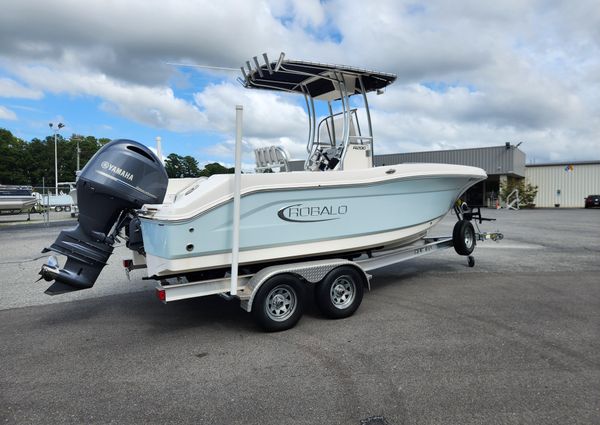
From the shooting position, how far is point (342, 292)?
4824mm

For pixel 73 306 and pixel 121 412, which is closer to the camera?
pixel 121 412

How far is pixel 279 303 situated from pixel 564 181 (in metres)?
43.2

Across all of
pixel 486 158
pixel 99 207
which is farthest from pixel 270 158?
pixel 486 158

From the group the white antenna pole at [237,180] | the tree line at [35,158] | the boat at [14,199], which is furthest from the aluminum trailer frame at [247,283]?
the tree line at [35,158]

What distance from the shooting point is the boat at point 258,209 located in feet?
13.2

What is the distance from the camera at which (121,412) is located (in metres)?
2.88

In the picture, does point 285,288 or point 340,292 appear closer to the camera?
point 285,288

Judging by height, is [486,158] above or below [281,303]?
above

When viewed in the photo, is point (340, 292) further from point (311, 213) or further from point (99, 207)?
point (99, 207)

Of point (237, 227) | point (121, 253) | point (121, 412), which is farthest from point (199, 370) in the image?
point (121, 253)

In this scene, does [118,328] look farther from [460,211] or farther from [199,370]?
[460,211]

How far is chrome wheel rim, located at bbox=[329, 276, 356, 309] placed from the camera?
4736 millimetres

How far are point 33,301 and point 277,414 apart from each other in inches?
185

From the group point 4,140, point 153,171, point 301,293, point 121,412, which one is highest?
point 4,140
